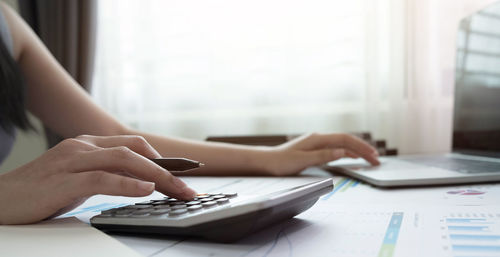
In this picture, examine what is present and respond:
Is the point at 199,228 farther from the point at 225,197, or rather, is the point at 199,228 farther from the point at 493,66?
the point at 493,66

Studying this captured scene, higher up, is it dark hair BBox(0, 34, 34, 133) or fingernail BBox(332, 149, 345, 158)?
dark hair BBox(0, 34, 34, 133)

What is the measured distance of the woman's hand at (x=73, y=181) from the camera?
0.40 meters

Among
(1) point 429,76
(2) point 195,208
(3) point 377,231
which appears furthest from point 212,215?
(1) point 429,76

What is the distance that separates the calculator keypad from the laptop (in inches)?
12.3

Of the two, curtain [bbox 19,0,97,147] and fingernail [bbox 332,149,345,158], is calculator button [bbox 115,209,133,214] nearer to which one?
fingernail [bbox 332,149,345,158]

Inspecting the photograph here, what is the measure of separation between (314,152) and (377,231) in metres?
0.46

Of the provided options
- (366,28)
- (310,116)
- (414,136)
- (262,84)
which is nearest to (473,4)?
(366,28)

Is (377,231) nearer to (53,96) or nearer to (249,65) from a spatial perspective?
(53,96)

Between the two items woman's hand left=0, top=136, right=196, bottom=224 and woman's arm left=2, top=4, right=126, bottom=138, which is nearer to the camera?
woman's hand left=0, top=136, right=196, bottom=224

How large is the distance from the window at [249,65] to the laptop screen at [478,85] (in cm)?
30

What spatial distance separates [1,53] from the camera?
2.86 feet

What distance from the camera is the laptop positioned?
70 cm

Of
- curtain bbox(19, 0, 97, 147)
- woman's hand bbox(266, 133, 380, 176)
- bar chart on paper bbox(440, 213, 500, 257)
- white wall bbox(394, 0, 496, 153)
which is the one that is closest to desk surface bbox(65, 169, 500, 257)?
bar chart on paper bbox(440, 213, 500, 257)

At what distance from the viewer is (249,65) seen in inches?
60.6
